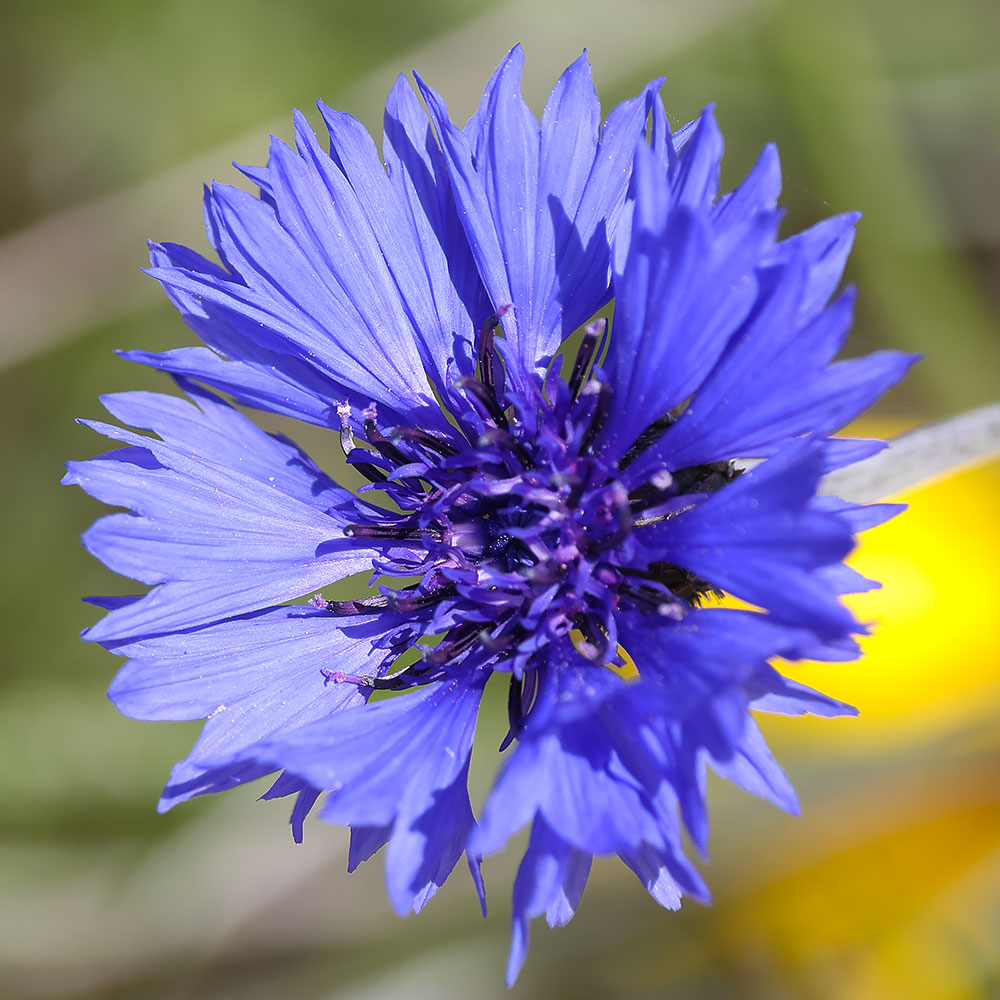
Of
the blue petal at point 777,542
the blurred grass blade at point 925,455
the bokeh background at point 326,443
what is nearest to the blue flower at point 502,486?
the blue petal at point 777,542

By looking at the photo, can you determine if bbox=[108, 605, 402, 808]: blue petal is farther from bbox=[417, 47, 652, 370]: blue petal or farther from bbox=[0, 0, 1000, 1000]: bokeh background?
bbox=[0, 0, 1000, 1000]: bokeh background

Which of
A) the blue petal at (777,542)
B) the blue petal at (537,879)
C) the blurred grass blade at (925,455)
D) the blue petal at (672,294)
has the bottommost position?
the blue petal at (537,879)

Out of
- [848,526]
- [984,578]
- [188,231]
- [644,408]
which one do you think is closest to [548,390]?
[644,408]

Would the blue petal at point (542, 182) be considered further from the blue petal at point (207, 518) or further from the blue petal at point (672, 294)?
the blue petal at point (207, 518)

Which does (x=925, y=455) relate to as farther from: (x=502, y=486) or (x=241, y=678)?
(x=241, y=678)

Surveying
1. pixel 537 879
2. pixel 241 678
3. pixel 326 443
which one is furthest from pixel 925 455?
pixel 326 443
